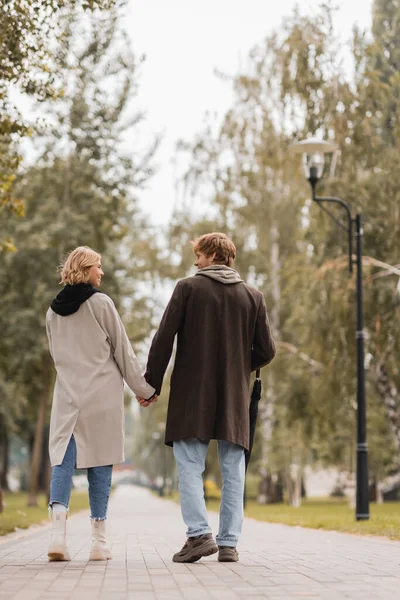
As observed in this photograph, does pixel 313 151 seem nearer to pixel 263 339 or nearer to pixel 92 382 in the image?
pixel 263 339

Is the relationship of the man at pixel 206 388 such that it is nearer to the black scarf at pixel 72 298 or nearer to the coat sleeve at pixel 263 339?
the coat sleeve at pixel 263 339

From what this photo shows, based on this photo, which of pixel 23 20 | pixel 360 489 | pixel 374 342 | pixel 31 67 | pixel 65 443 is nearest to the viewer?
pixel 65 443

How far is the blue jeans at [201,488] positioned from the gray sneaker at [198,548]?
0.04 metres

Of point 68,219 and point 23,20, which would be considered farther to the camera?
point 68,219

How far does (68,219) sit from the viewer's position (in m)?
26.5

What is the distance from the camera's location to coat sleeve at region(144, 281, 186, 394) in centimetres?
757

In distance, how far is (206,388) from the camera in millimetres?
7535

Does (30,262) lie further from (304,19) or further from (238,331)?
(238,331)

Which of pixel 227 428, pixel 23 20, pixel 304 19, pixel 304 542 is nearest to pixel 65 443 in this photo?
pixel 227 428

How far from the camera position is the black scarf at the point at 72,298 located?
7598 millimetres

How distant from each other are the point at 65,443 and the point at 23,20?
7846 mm

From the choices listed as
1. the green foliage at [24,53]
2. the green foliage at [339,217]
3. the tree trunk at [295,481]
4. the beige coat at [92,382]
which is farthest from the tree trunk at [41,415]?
the beige coat at [92,382]

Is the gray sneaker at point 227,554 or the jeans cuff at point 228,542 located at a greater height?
Result: the jeans cuff at point 228,542

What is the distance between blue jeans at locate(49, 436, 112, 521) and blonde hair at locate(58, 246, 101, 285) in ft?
3.65
